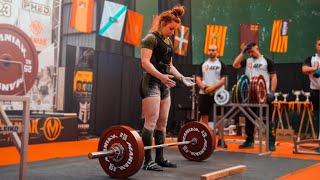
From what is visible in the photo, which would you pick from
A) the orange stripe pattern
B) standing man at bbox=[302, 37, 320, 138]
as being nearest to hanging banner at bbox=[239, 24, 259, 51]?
the orange stripe pattern

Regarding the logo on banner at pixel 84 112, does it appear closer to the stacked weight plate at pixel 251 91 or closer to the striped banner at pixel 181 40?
the stacked weight plate at pixel 251 91

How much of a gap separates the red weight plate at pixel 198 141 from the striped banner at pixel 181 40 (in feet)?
15.8

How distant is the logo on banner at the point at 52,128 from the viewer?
5.72m

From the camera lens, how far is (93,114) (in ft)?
22.4

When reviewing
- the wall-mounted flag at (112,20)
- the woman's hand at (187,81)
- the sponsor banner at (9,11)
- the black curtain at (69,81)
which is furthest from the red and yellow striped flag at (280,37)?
the woman's hand at (187,81)

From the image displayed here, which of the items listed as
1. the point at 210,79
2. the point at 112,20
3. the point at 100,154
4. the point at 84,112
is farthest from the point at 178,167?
the point at 112,20

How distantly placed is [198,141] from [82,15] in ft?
11.9

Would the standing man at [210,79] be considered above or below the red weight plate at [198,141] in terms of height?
above

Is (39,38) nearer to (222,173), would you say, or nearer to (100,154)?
(100,154)

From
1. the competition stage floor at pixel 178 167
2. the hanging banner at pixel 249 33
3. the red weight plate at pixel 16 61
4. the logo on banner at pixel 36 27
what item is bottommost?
the competition stage floor at pixel 178 167

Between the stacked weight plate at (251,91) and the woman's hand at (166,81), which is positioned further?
the stacked weight plate at (251,91)

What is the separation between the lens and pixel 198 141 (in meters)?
3.96

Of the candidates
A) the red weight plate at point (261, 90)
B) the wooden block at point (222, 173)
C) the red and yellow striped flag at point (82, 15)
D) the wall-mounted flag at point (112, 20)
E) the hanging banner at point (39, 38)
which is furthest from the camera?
the wall-mounted flag at point (112, 20)

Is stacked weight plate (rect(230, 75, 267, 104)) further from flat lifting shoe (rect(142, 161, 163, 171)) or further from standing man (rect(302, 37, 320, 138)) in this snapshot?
flat lifting shoe (rect(142, 161, 163, 171))
